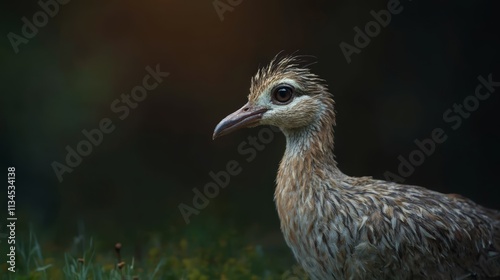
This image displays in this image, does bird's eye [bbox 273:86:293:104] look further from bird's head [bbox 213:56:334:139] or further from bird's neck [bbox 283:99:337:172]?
bird's neck [bbox 283:99:337:172]

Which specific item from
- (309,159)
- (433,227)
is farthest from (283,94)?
(433,227)

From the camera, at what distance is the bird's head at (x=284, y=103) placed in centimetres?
457

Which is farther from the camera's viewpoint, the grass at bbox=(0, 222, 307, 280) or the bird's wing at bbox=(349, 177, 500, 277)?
the grass at bbox=(0, 222, 307, 280)

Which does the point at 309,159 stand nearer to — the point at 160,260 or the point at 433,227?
the point at 433,227

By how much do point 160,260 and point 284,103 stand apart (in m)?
1.48

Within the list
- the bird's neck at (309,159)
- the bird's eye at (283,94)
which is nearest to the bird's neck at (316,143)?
the bird's neck at (309,159)

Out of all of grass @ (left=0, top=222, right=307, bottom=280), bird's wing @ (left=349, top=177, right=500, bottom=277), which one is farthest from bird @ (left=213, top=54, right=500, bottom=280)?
grass @ (left=0, top=222, right=307, bottom=280)

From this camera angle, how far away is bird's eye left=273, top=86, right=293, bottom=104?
4582 mm

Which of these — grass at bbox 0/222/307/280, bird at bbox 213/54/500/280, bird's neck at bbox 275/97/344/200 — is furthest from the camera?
grass at bbox 0/222/307/280

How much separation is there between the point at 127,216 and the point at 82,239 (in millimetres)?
561

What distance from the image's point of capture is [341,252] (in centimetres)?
434

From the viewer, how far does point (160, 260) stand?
5516 mm

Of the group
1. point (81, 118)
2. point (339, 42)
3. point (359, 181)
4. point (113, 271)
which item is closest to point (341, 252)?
point (359, 181)

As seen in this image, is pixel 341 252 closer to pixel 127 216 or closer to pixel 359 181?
pixel 359 181
